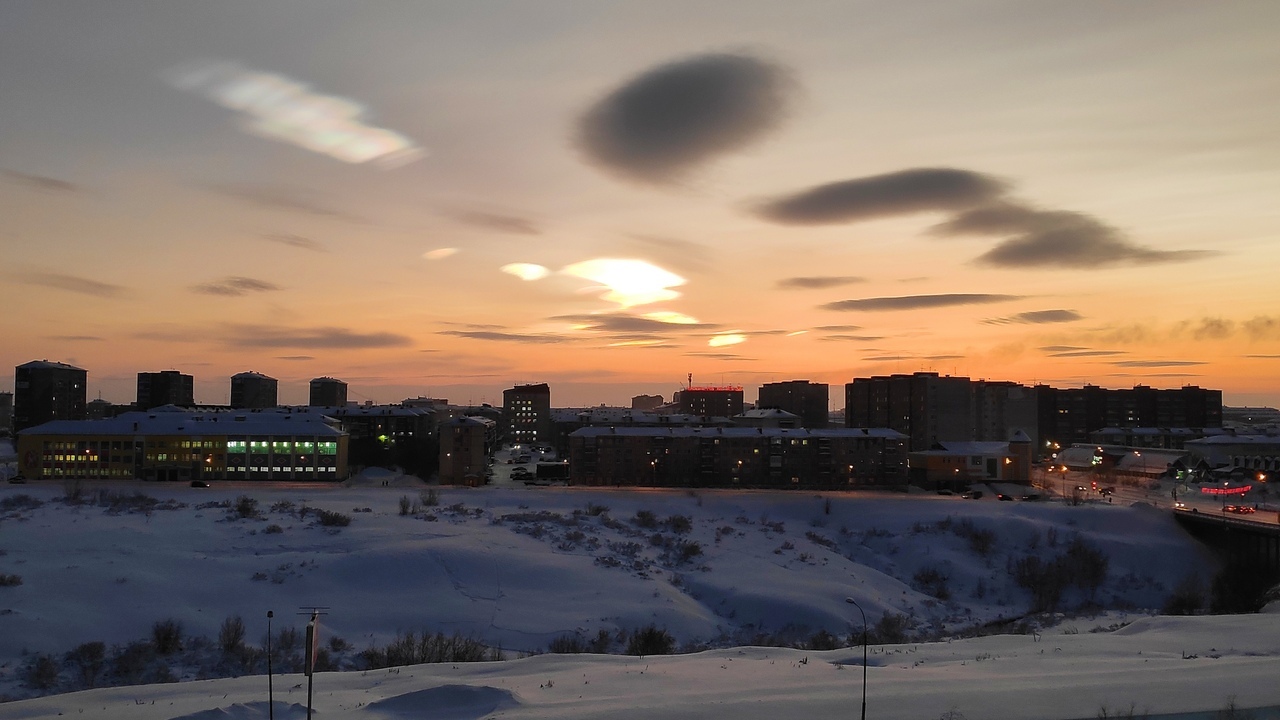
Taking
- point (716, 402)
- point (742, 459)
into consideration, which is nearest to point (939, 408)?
point (742, 459)

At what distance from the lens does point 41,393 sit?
137 meters

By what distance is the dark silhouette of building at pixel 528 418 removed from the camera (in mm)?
190250

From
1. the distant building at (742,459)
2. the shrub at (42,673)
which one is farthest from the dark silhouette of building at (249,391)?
the shrub at (42,673)

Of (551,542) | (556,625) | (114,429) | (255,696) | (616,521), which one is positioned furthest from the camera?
(114,429)

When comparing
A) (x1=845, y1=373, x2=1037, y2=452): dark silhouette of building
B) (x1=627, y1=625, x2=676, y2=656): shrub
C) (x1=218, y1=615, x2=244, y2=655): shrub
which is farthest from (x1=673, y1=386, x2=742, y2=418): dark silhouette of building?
(x1=218, y1=615, x2=244, y2=655): shrub

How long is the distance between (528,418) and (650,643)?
163841 millimetres

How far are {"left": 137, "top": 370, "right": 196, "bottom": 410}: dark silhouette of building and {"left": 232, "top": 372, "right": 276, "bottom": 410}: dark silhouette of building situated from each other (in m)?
9.91

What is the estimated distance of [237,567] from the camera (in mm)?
37531

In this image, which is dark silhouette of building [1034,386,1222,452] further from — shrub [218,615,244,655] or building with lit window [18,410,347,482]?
shrub [218,615,244,655]

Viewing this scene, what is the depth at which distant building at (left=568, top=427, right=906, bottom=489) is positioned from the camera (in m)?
81.4

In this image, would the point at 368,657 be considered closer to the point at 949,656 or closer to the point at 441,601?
the point at 441,601

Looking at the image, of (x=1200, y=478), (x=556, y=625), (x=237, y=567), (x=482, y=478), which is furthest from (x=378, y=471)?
(x=1200, y=478)

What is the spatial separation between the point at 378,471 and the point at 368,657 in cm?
6895

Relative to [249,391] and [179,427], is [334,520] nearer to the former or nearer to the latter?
[179,427]
